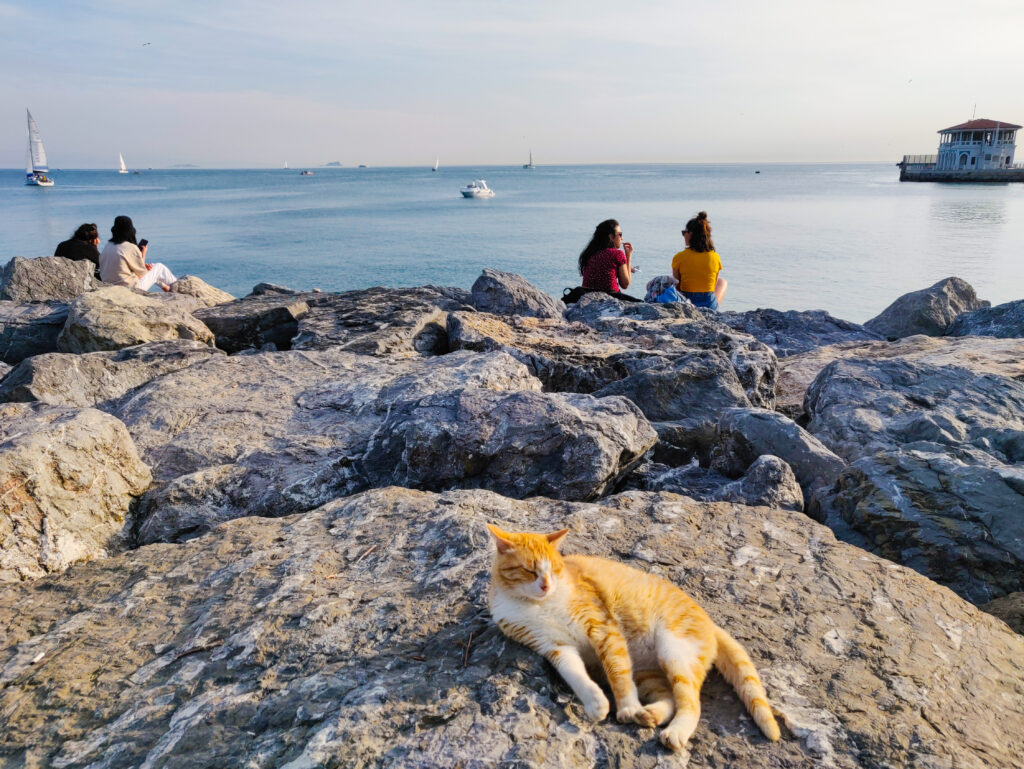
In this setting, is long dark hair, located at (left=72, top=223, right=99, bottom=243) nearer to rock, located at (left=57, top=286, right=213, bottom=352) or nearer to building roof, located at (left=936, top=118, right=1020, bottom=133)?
rock, located at (left=57, top=286, right=213, bottom=352)

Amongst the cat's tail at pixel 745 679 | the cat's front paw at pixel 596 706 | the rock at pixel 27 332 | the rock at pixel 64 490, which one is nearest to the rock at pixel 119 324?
the rock at pixel 27 332

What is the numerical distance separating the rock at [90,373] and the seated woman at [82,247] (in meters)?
8.11

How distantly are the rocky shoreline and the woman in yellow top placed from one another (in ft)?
13.7

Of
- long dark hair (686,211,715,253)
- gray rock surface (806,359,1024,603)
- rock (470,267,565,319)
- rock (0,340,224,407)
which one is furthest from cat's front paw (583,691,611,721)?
long dark hair (686,211,715,253)

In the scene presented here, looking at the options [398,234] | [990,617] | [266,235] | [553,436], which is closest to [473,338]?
[553,436]

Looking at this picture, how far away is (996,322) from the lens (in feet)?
31.6

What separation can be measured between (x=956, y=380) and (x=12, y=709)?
22.4ft

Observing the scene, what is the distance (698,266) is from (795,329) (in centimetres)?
194

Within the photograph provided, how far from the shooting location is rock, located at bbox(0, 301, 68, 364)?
8.73m

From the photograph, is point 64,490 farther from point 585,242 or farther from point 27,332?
point 585,242

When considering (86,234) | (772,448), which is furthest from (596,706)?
(86,234)

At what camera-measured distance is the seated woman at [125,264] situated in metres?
12.6

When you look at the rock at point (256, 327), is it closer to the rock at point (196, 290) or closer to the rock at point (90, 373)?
the rock at point (90, 373)

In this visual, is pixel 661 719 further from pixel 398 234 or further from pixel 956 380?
pixel 398 234
